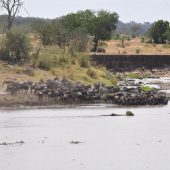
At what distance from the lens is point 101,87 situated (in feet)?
150

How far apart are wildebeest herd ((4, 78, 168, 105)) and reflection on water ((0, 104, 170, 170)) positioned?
197 centimetres

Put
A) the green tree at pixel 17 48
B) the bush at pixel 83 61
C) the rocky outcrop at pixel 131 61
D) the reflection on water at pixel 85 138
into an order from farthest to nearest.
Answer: the rocky outcrop at pixel 131 61 < the bush at pixel 83 61 < the green tree at pixel 17 48 < the reflection on water at pixel 85 138

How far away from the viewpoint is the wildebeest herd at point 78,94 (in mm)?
42406

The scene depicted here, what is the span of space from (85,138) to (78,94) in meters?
13.8

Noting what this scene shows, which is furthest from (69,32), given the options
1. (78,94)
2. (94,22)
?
(78,94)

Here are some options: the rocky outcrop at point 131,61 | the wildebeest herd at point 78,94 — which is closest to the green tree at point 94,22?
the rocky outcrop at point 131,61

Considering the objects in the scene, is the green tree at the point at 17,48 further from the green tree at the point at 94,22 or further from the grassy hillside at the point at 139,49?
the grassy hillside at the point at 139,49

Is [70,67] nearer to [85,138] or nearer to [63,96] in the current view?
[63,96]

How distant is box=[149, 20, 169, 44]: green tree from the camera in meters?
108

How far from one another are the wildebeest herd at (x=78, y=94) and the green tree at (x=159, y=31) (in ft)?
212

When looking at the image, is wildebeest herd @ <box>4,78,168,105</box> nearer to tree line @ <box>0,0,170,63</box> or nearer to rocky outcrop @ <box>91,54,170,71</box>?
tree line @ <box>0,0,170,63</box>

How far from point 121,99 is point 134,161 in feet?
62.9

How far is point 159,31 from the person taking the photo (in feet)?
362

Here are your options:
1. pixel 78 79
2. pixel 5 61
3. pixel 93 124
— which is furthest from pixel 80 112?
pixel 5 61
